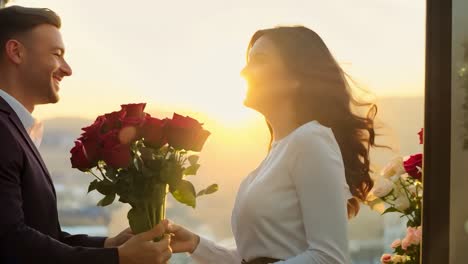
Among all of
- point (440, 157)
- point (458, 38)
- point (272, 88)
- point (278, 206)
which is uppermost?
point (458, 38)

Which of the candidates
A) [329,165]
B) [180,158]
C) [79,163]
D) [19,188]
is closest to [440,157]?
[329,165]

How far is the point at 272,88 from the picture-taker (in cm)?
170

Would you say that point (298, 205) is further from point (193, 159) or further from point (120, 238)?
point (120, 238)

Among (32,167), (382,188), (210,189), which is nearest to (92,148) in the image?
(32,167)

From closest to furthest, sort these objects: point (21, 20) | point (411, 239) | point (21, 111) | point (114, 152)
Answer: point (114, 152) → point (21, 111) → point (21, 20) → point (411, 239)

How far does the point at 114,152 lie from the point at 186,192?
0.66 feet

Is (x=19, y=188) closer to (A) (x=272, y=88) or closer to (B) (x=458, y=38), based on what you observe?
(A) (x=272, y=88)

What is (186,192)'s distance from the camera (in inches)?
59.7

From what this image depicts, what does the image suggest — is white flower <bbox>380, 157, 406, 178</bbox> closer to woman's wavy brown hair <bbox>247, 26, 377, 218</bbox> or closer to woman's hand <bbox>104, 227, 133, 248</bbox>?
woman's wavy brown hair <bbox>247, 26, 377, 218</bbox>

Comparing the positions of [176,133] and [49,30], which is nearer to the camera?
[176,133]

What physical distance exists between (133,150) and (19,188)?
0.25 metres

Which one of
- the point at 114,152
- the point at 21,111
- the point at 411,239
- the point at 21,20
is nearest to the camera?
the point at 114,152

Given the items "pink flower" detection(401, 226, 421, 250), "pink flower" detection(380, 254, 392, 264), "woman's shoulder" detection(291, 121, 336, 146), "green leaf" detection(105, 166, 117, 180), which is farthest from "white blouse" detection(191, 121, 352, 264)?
"pink flower" detection(380, 254, 392, 264)

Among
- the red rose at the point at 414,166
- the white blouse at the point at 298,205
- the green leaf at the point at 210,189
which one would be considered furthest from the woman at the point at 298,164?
the red rose at the point at 414,166
